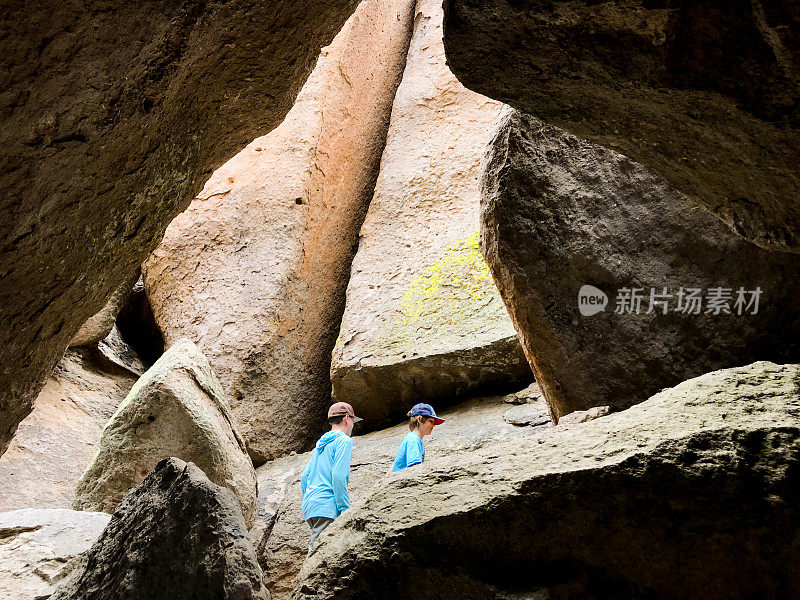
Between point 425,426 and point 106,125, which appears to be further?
point 425,426

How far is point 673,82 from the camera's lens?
6.32ft

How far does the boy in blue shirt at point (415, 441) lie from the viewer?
3664 millimetres

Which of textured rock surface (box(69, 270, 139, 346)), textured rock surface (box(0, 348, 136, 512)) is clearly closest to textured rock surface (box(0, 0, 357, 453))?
textured rock surface (box(0, 348, 136, 512))

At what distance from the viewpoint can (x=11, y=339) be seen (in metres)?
1.99

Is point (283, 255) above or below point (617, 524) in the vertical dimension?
above

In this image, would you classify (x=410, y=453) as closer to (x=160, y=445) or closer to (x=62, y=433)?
(x=160, y=445)

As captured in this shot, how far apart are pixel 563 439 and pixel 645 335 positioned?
3.04ft

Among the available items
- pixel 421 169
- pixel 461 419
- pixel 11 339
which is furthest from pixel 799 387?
pixel 421 169

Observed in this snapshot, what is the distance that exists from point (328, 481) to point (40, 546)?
1.28 meters

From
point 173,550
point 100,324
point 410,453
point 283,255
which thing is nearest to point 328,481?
point 410,453

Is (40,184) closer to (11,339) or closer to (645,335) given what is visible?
(11,339)

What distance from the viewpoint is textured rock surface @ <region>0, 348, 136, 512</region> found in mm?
5059

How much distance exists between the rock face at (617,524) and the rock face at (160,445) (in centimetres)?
215
